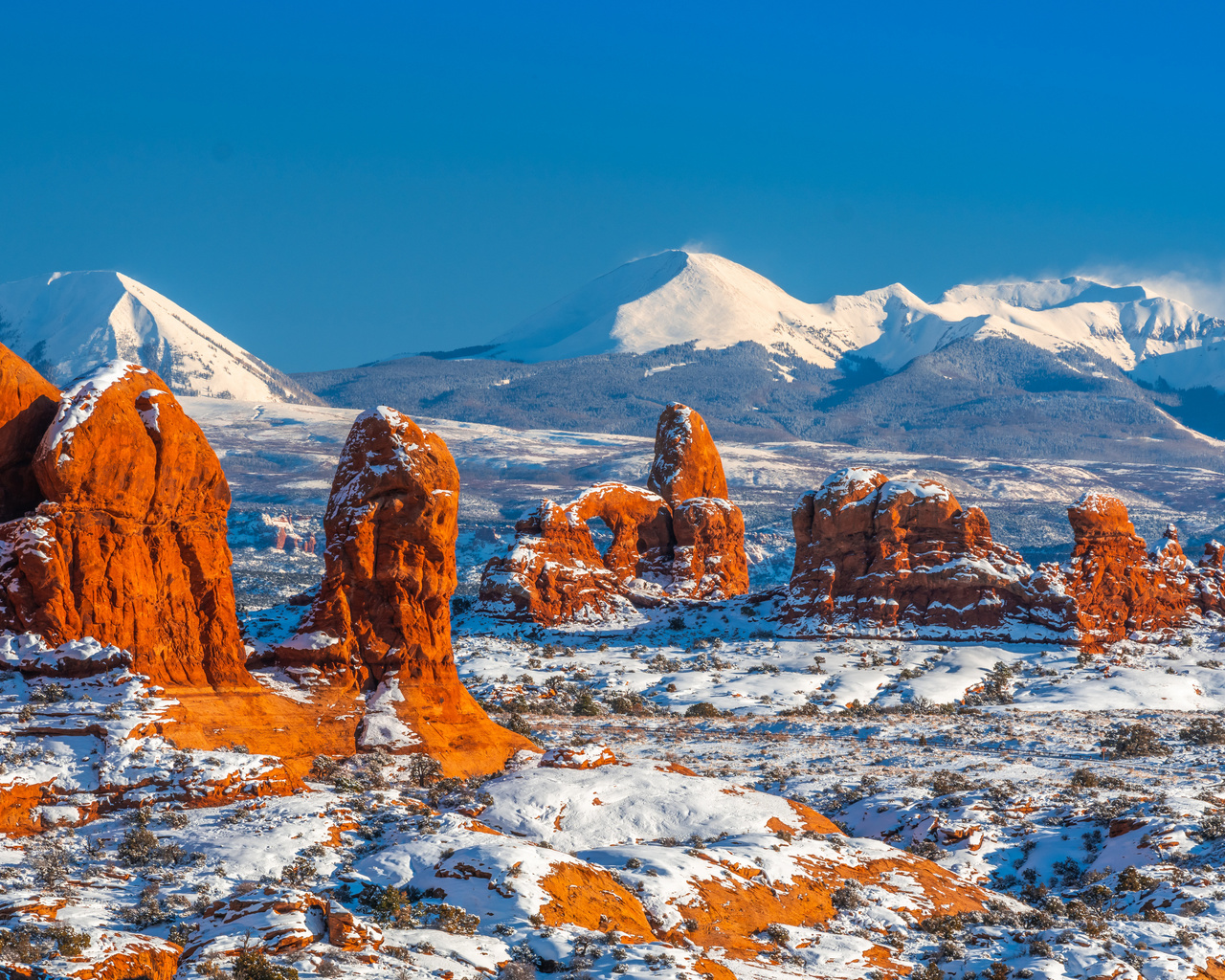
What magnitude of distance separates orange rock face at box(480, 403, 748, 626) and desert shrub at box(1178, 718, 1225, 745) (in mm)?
28304

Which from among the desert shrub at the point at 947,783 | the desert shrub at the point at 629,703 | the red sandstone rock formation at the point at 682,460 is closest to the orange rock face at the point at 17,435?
the desert shrub at the point at 947,783

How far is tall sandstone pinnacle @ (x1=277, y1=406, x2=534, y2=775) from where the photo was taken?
28281 millimetres

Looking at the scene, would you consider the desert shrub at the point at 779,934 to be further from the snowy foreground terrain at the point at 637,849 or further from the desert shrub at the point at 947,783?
the desert shrub at the point at 947,783

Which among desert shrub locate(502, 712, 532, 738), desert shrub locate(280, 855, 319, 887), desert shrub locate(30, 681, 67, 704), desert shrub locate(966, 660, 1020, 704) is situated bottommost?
desert shrub locate(966, 660, 1020, 704)

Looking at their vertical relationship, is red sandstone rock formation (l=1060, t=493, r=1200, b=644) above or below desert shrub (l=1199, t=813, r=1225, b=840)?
above

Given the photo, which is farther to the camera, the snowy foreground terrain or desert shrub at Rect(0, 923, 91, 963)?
the snowy foreground terrain

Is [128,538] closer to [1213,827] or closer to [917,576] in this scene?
[1213,827]

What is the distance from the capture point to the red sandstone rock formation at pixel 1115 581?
55.1 m

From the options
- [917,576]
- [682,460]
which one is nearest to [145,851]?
[917,576]

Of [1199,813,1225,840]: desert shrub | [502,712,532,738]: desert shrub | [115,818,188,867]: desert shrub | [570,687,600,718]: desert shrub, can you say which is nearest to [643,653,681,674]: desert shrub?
[570,687,600,718]: desert shrub

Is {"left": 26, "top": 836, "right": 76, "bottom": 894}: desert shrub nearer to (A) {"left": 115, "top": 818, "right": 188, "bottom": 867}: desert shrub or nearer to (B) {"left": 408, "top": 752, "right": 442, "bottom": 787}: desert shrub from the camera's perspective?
(A) {"left": 115, "top": 818, "right": 188, "bottom": 867}: desert shrub

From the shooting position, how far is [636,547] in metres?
67.9

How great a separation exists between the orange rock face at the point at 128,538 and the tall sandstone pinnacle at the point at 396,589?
321 cm

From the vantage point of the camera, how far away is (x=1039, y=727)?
3947 cm
